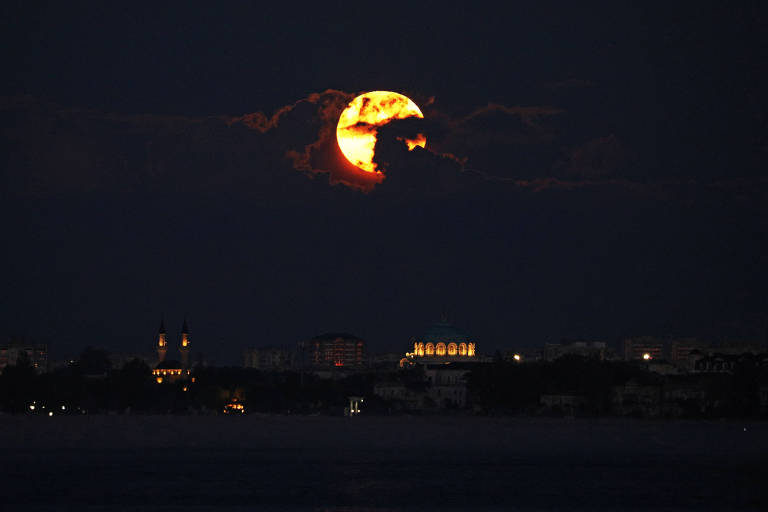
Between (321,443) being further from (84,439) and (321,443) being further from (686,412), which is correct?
(686,412)

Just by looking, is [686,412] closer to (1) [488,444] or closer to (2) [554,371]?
(2) [554,371]

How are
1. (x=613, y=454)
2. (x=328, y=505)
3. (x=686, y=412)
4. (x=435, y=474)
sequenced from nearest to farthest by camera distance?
(x=328, y=505)
(x=435, y=474)
(x=613, y=454)
(x=686, y=412)

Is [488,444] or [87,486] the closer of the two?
[87,486]

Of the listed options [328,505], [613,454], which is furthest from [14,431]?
[328,505]

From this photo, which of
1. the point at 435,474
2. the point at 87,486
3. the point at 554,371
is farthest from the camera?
the point at 554,371

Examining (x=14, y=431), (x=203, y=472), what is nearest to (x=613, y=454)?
(x=203, y=472)

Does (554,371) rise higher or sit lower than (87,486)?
higher
